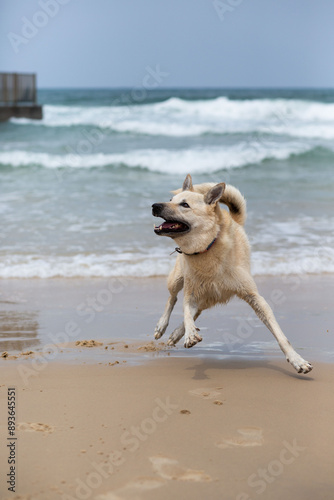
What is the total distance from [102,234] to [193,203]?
207 inches

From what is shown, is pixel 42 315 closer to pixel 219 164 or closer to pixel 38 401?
pixel 38 401

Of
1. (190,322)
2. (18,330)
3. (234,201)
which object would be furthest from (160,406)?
(18,330)

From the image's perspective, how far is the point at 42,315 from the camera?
6.14m

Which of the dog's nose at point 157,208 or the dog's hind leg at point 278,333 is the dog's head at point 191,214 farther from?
the dog's hind leg at point 278,333

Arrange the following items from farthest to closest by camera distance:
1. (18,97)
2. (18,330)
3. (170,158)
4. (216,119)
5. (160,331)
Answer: (216,119) < (18,97) < (170,158) < (18,330) < (160,331)

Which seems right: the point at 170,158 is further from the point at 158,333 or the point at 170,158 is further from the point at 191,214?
the point at 191,214

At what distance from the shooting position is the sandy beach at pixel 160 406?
3.01m

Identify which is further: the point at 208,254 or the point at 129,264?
the point at 129,264

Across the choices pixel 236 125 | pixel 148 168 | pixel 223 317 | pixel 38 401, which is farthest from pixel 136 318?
pixel 236 125

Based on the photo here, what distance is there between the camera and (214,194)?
180 inches

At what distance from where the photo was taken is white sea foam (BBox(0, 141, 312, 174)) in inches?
739

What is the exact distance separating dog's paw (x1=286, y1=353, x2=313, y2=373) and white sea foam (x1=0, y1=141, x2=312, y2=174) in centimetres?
1420

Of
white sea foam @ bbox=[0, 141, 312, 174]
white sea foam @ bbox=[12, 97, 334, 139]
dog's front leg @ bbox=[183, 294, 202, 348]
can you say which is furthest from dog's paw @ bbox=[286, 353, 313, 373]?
white sea foam @ bbox=[12, 97, 334, 139]

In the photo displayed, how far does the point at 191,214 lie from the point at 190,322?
757 mm
